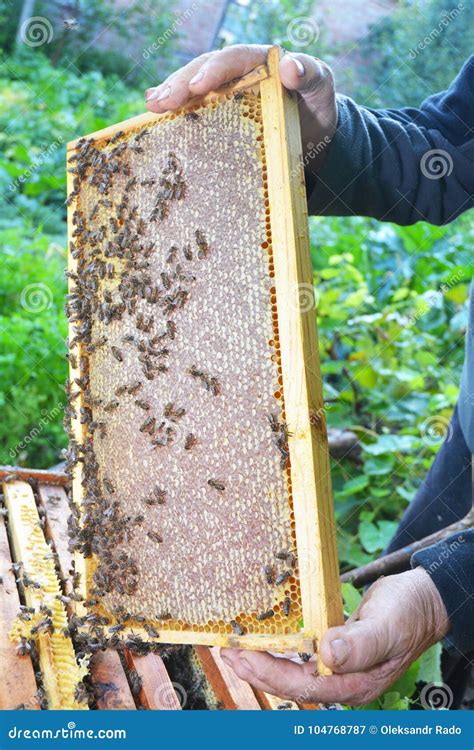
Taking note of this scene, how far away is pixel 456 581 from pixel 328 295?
4.48m

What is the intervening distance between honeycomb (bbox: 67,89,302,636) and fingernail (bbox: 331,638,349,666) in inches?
5.9

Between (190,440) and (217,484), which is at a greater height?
(190,440)

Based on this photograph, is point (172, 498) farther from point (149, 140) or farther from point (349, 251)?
point (349, 251)

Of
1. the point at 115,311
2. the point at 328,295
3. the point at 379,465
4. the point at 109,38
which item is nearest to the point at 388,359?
the point at 328,295

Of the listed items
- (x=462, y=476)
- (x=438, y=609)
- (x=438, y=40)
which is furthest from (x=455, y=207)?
(x=438, y=40)

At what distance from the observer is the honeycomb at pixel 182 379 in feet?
7.70

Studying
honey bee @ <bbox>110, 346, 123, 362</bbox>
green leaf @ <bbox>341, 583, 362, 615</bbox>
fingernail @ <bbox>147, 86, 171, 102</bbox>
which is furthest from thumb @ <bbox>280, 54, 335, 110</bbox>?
green leaf @ <bbox>341, 583, 362, 615</bbox>

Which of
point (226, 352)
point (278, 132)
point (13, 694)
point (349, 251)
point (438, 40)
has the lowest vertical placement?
point (13, 694)

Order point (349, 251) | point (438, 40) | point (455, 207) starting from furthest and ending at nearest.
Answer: point (438, 40)
point (349, 251)
point (455, 207)

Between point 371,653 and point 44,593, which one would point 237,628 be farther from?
point 44,593

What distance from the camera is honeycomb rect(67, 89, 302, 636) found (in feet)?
7.70

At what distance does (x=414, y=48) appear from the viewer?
13.0 m

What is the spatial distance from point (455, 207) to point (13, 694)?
2852 millimetres

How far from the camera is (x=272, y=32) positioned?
13.7m
